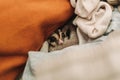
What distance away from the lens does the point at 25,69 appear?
2.91 feet

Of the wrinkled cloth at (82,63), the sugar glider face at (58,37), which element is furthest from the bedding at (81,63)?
the sugar glider face at (58,37)

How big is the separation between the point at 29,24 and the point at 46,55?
14 cm

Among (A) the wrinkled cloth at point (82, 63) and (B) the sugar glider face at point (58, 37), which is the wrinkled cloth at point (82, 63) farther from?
(B) the sugar glider face at point (58, 37)

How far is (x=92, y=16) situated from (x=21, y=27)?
0.87 feet

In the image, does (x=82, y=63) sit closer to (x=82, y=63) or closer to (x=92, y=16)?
(x=82, y=63)

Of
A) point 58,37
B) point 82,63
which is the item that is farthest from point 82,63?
point 58,37

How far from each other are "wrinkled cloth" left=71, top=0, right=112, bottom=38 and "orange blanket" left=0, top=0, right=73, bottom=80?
7cm

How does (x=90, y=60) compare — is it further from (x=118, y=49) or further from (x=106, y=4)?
(x=106, y=4)

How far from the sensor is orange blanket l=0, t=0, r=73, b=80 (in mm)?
883

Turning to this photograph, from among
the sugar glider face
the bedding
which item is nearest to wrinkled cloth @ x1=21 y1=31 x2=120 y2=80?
the bedding

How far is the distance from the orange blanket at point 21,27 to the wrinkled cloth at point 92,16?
0.21 feet

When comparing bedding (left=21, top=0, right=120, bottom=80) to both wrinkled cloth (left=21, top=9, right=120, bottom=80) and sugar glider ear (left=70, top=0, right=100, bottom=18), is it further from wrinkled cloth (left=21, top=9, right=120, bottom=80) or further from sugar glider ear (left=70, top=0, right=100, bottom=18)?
sugar glider ear (left=70, top=0, right=100, bottom=18)

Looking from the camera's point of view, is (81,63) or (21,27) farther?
(21,27)

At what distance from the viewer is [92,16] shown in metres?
0.93
